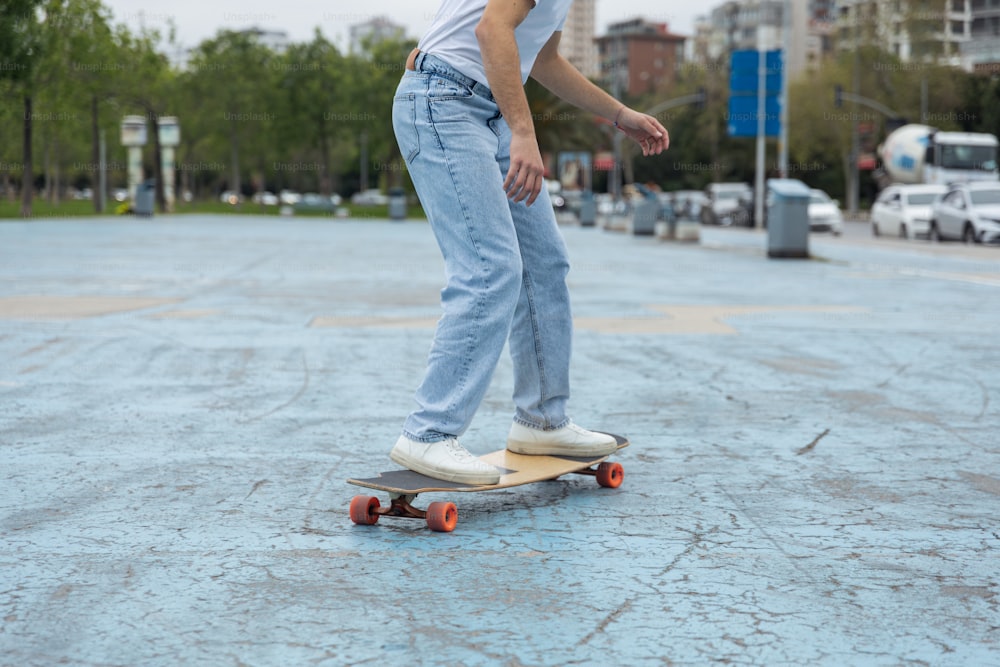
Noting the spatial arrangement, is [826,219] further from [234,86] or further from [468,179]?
[234,86]

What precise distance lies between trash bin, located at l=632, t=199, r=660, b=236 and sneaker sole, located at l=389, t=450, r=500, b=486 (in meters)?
27.9

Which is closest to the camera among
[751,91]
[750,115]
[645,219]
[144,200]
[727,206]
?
[645,219]

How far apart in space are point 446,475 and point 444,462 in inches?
1.3

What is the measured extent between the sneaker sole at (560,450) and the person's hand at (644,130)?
898mm

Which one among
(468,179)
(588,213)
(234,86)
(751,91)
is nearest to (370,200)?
(234,86)

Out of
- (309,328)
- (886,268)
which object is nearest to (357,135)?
(886,268)

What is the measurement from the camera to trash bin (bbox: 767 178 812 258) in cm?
1896

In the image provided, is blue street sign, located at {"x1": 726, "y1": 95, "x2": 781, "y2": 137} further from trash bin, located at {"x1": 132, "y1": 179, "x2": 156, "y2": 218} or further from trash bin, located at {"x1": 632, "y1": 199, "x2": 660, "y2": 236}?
trash bin, located at {"x1": 132, "y1": 179, "x2": 156, "y2": 218}

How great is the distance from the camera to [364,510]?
3314mm

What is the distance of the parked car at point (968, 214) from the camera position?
85.6 ft

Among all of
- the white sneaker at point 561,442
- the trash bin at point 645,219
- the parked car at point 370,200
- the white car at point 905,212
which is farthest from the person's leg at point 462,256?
the parked car at point 370,200

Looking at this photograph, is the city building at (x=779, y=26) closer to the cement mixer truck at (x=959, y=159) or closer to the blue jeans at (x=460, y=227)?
the cement mixer truck at (x=959, y=159)

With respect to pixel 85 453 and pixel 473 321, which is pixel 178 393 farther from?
pixel 473 321

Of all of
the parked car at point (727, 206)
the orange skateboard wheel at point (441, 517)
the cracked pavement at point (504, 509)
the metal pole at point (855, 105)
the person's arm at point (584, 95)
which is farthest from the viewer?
the metal pole at point (855, 105)
